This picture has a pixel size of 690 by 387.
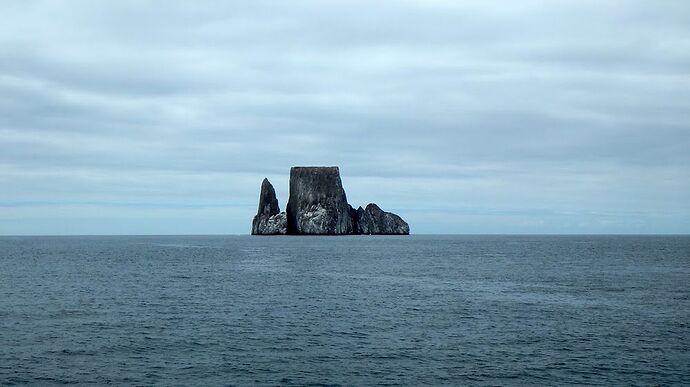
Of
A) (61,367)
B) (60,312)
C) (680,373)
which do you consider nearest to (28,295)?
(60,312)

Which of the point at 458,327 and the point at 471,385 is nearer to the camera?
the point at 471,385

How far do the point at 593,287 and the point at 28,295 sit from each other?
6886 cm

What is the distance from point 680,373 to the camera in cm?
3716

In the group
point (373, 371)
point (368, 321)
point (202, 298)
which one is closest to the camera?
point (373, 371)

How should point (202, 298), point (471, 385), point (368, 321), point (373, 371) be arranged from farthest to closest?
point (202, 298), point (368, 321), point (373, 371), point (471, 385)

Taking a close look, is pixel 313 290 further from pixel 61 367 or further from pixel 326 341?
pixel 61 367

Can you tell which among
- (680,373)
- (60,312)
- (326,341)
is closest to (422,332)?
(326,341)

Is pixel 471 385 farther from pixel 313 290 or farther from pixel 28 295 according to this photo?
pixel 28 295

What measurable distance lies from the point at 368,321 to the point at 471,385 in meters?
20.6

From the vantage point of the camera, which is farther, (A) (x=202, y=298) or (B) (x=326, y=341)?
(A) (x=202, y=298)

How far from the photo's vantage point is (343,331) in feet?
165

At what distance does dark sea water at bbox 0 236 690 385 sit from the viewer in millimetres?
37312

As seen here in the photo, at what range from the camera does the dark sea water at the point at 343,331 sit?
3731cm

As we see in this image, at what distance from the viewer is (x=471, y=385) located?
34.9 metres
